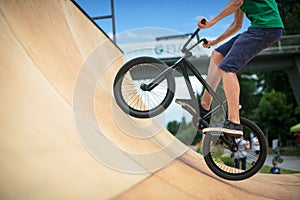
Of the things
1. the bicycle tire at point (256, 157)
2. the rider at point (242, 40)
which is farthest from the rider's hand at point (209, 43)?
the bicycle tire at point (256, 157)

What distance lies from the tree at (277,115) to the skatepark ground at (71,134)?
98.0 ft

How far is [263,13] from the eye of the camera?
12.0 ft

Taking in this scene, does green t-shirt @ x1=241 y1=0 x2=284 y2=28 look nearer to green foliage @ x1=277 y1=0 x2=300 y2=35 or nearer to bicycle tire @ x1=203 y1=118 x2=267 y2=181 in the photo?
bicycle tire @ x1=203 y1=118 x2=267 y2=181

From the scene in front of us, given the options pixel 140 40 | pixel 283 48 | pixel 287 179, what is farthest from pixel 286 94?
pixel 140 40

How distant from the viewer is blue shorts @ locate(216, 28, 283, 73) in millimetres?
3637

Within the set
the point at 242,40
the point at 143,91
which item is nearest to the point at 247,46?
the point at 242,40

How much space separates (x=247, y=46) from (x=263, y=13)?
1.34ft

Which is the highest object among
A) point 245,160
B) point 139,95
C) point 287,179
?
point 139,95

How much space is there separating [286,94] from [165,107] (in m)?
35.8

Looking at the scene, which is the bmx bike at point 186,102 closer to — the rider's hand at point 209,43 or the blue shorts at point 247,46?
the rider's hand at point 209,43

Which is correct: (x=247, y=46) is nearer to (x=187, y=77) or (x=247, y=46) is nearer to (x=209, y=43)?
(x=209, y=43)

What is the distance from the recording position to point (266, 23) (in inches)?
143

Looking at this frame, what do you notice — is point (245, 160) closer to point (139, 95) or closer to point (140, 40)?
point (139, 95)

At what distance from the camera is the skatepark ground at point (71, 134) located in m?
2.64
